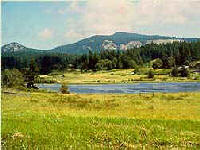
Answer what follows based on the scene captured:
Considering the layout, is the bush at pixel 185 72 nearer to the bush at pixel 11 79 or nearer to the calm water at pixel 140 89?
the calm water at pixel 140 89

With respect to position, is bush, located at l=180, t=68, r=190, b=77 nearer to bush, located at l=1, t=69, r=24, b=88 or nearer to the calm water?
the calm water

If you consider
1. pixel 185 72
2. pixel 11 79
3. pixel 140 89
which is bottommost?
pixel 140 89

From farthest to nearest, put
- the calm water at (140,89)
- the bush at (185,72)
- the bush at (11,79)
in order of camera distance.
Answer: the bush at (185,72), the calm water at (140,89), the bush at (11,79)

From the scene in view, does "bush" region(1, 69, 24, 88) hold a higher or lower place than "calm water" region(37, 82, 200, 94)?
higher

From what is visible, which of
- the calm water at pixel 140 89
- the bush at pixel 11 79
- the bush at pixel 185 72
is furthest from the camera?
the bush at pixel 185 72

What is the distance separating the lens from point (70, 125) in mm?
19828

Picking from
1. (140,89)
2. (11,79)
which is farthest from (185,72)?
(11,79)

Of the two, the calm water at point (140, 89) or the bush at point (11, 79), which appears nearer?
the bush at point (11, 79)

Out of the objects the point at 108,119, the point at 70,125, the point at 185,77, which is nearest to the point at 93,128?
the point at 70,125

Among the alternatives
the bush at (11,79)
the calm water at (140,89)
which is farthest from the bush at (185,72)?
the bush at (11,79)

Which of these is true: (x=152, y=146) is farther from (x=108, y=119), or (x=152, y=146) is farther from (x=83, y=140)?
(x=108, y=119)

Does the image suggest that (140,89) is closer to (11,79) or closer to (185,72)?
(11,79)

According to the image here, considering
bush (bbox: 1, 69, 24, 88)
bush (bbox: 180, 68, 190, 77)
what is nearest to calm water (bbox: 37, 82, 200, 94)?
bush (bbox: 1, 69, 24, 88)

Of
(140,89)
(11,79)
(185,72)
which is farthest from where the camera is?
(185,72)
